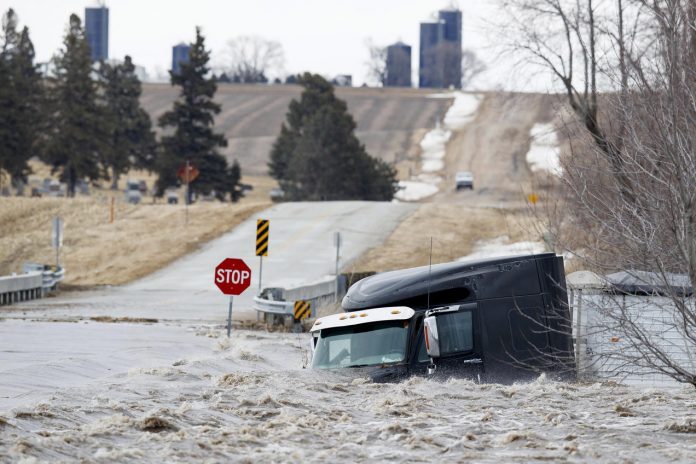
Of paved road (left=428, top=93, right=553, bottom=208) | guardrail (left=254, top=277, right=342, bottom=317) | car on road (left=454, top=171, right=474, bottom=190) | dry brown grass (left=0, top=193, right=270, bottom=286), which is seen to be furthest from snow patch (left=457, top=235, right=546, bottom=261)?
car on road (left=454, top=171, right=474, bottom=190)

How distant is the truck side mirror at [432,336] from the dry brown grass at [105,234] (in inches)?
1397

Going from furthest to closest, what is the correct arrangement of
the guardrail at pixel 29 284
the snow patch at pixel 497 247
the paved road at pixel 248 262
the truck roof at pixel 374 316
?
the snow patch at pixel 497 247
the guardrail at pixel 29 284
the paved road at pixel 248 262
the truck roof at pixel 374 316

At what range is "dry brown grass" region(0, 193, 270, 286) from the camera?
55.5 metres

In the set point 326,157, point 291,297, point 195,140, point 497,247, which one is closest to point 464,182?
point 326,157

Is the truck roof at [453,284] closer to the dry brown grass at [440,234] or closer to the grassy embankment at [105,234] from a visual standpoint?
the dry brown grass at [440,234]

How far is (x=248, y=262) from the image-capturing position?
53562mm

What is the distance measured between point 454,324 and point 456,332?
108mm

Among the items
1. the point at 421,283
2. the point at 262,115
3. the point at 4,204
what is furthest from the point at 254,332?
the point at 262,115

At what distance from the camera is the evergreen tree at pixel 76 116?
8275 centimetres

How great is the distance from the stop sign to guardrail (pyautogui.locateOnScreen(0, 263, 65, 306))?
13949 millimetres

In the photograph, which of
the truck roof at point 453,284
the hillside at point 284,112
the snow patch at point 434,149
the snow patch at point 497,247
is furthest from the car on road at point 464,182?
the truck roof at point 453,284

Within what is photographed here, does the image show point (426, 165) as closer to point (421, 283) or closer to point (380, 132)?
point (380, 132)

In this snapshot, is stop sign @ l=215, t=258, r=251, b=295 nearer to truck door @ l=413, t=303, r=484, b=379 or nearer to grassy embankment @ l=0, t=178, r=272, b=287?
truck door @ l=413, t=303, r=484, b=379

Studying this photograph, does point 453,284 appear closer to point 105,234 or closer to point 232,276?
point 232,276
